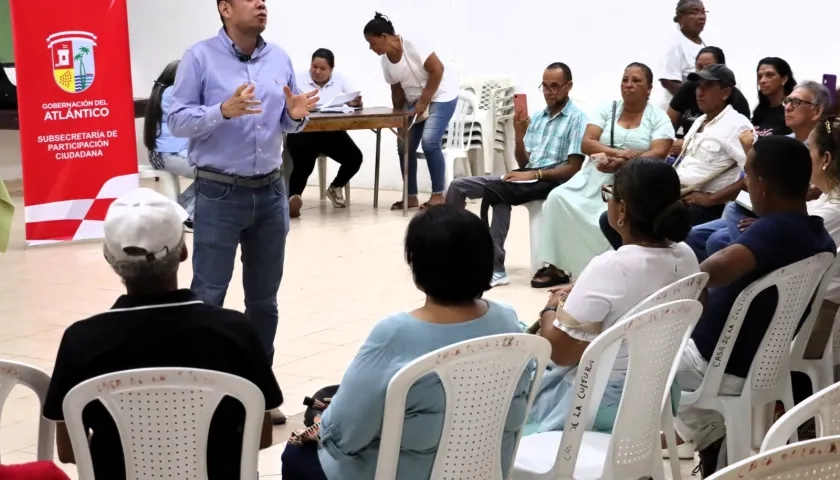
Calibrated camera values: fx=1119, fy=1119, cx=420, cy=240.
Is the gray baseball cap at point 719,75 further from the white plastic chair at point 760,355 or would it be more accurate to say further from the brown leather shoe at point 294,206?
the brown leather shoe at point 294,206

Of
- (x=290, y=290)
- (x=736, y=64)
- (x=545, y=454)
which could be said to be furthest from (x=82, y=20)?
(x=545, y=454)

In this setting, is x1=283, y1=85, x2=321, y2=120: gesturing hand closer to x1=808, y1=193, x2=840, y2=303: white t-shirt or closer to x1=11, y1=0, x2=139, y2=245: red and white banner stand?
x1=808, y1=193, x2=840, y2=303: white t-shirt

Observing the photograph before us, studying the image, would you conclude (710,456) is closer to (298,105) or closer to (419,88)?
(298,105)

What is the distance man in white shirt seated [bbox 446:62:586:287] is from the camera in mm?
6059

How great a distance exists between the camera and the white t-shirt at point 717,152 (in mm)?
5289

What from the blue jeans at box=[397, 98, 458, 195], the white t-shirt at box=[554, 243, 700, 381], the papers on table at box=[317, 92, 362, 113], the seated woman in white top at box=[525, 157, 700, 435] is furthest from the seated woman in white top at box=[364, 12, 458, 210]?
the white t-shirt at box=[554, 243, 700, 381]

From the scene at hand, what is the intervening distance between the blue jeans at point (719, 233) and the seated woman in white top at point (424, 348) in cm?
204

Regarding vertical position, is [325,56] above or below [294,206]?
above

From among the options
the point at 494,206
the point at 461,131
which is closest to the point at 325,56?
the point at 461,131

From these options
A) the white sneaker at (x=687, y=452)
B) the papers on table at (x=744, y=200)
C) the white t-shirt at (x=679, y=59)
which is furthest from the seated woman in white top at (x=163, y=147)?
the white sneaker at (x=687, y=452)

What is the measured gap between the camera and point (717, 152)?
5.33m

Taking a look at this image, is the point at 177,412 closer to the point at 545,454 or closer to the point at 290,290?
the point at 545,454

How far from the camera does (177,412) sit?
2.00 meters

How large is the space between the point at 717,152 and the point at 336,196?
13.6ft
